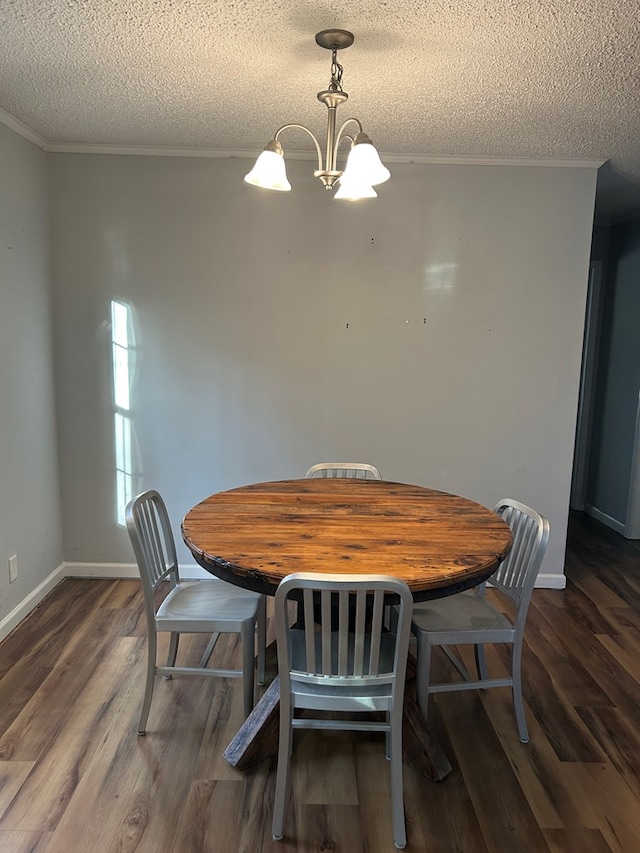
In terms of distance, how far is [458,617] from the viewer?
2.02m

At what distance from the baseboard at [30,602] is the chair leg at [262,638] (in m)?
1.26

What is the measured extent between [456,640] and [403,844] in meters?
0.60

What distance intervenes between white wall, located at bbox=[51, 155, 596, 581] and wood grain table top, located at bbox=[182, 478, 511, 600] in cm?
87

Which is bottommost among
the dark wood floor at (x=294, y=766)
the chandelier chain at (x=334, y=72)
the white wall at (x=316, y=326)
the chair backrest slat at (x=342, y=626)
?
the dark wood floor at (x=294, y=766)

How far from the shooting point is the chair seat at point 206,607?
197cm

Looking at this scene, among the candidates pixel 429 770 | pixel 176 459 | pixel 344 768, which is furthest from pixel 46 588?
pixel 429 770

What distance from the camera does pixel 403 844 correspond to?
1596 millimetres

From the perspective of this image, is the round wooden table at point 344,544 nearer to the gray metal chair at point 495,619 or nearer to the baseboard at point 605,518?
the gray metal chair at point 495,619

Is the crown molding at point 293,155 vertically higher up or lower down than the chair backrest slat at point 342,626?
higher up

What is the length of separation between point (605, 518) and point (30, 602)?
411cm

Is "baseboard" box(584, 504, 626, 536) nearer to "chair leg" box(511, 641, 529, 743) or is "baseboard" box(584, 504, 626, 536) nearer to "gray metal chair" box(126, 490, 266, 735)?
"chair leg" box(511, 641, 529, 743)

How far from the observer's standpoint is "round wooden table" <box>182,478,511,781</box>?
5.34 ft

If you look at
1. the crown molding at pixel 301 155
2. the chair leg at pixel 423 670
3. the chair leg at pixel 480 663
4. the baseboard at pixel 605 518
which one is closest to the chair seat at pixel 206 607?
the chair leg at pixel 423 670

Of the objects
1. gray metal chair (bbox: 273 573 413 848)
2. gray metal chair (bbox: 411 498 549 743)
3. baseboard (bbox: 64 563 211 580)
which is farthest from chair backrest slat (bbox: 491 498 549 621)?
baseboard (bbox: 64 563 211 580)
